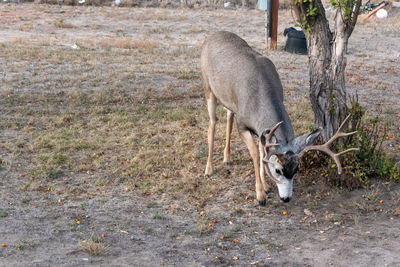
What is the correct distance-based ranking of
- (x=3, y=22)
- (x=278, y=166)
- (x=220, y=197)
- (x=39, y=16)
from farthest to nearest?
(x=39, y=16) < (x=3, y=22) < (x=220, y=197) < (x=278, y=166)

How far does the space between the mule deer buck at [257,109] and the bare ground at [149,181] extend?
1.90 feet

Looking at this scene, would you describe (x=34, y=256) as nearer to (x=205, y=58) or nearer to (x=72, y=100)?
(x=205, y=58)

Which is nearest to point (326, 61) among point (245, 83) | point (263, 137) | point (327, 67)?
point (327, 67)

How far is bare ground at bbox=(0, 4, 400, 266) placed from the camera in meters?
5.84

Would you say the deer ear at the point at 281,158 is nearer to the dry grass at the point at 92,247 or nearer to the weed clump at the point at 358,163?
the weed clump at the point at 358,163

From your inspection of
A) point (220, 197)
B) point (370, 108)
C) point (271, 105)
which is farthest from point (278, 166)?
point (370, 108)

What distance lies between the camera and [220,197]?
7230 mm

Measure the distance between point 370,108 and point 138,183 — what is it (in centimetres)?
569

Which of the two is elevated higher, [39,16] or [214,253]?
[39,16]

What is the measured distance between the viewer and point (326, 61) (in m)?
7.34

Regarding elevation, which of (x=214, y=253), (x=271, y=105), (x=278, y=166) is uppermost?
(x=271, y=105)

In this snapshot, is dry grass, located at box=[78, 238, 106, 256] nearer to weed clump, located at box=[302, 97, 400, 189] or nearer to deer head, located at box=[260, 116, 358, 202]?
deer head, located at box=[260, 116, 358, 202]

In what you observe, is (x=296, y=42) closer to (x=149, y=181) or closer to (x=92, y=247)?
(x=149, y=181)

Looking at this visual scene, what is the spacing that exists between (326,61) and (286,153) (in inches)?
77.8
